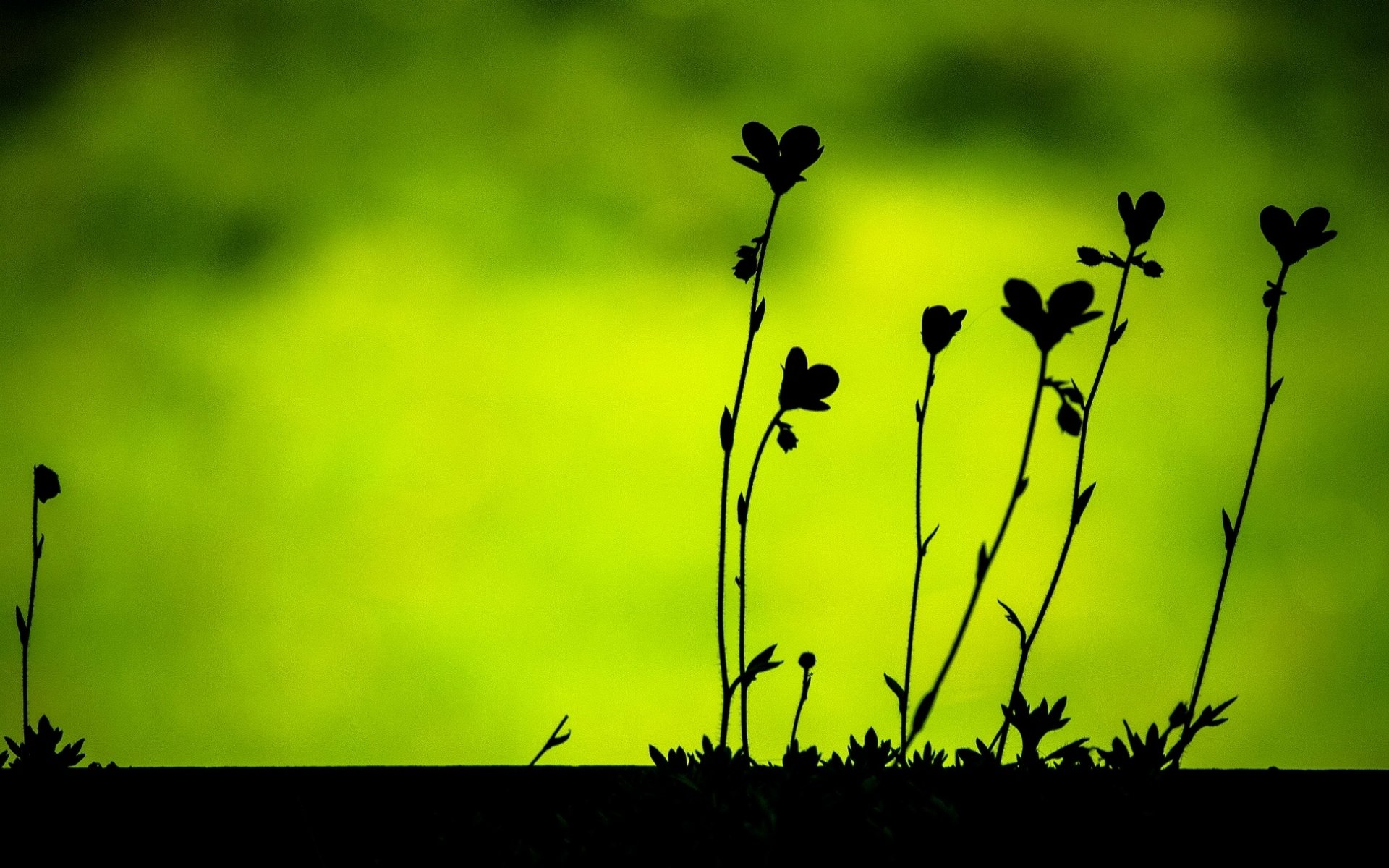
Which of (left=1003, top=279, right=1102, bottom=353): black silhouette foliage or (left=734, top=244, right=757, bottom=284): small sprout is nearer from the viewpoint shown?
(left=1003, top=279, right=1102, bottom=353): black silhouette foliage

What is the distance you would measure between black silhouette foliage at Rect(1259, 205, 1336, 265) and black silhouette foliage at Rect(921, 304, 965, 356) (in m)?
0.49

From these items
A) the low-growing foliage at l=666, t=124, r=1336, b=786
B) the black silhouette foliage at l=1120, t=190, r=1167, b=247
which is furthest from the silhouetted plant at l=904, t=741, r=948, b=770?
the black silhouette foliage at l=1120, t=190, r=1167, b=247

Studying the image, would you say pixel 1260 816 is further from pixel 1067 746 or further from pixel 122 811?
pixel 122 811

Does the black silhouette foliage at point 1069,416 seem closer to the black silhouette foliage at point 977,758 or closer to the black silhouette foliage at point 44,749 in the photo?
the black silhouette foliage at point 977,758

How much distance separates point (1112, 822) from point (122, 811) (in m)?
1.38

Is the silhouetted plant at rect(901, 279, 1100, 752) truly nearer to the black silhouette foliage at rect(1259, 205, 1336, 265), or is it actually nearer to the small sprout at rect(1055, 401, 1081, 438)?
the small sprout at rect(1055, 401, 1081, 438)

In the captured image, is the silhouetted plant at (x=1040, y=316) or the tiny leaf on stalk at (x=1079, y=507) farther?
the tiny leaf on stalk at (x=1079, y=507)

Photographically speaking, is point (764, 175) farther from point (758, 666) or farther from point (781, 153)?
point (758, 666)

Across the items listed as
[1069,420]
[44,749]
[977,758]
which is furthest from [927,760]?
[44,749]

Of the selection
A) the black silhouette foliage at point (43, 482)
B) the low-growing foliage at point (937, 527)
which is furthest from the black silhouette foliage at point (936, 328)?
the black silhouette foliage at point (43, 482)

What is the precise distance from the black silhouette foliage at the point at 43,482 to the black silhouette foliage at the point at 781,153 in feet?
3.92

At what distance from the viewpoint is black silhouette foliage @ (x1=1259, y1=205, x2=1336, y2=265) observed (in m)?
1.42

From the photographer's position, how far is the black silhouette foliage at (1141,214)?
143 centimetres

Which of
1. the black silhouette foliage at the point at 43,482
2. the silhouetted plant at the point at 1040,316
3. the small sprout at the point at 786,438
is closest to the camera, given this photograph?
the silhouetted plant at the point at 1040,316
